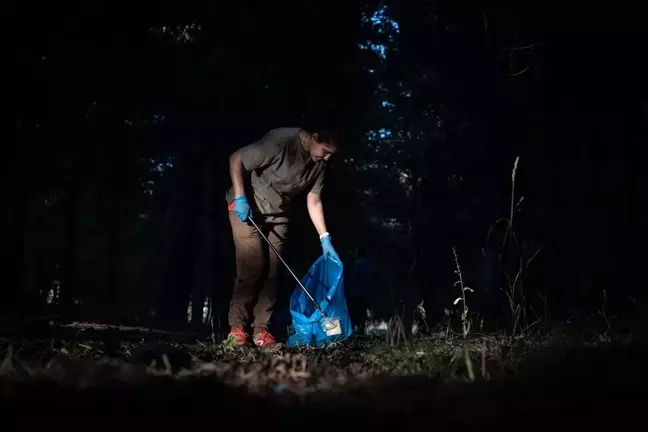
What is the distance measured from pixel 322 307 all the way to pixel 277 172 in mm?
1197

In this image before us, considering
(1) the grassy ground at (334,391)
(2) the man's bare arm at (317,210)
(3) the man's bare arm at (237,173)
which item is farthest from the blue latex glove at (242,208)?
(1) the grassy ground at (334,391)

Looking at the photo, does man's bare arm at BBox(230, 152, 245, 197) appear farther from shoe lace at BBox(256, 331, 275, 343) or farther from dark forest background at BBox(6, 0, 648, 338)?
shoe lace at BBox(256, 331, 275, 343)

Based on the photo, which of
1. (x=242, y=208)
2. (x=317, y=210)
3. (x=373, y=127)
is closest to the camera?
(x=242, y=208)

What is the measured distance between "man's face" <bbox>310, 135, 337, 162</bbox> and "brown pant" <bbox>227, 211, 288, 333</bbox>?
0.80 meters

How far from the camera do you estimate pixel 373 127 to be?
16.4 meters

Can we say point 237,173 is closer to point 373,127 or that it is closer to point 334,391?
point 334,391

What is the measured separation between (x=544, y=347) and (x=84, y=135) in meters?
14.7

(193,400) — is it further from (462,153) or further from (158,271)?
(158,271)

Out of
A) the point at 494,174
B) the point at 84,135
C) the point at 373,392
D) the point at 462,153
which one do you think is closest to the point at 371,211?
the point at 462,153

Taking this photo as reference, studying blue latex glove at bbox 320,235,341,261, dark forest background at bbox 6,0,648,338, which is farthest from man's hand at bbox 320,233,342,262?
dark forest background at bbox 6,0,648,338

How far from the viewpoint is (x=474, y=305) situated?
1071cm

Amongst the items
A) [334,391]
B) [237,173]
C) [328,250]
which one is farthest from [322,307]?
[334,391]

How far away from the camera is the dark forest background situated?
957 cm

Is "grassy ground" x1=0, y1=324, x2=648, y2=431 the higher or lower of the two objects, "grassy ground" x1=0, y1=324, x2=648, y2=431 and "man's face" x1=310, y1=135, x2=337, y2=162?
the lower
